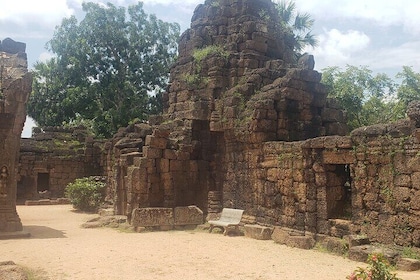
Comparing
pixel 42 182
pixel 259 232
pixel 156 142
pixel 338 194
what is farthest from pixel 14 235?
pixel 42 182

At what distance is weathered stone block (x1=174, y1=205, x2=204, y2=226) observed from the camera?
1340 centimetres

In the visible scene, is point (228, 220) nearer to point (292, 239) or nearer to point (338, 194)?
point (292, 239)

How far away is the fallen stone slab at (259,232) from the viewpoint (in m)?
11.4

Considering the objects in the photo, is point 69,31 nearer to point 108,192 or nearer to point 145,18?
point 145,18

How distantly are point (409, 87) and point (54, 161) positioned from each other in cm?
1921

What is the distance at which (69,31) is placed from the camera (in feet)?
109

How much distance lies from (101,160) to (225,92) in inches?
467

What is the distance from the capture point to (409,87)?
70.1ft

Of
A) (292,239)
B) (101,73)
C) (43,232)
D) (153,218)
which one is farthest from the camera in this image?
(101,73)

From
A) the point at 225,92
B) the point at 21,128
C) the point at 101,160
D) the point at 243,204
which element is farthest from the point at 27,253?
the point at 101,160

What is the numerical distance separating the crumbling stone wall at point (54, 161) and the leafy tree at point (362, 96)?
13.2 m

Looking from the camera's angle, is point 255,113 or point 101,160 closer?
point 255,113

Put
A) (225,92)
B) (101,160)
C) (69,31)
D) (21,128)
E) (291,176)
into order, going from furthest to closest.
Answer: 1. (69,31)
2. (101,160)
3. (225,92)
4. (21,128)
5. (291,176)

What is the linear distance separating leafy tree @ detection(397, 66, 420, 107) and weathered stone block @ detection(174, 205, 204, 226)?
12.0 m
